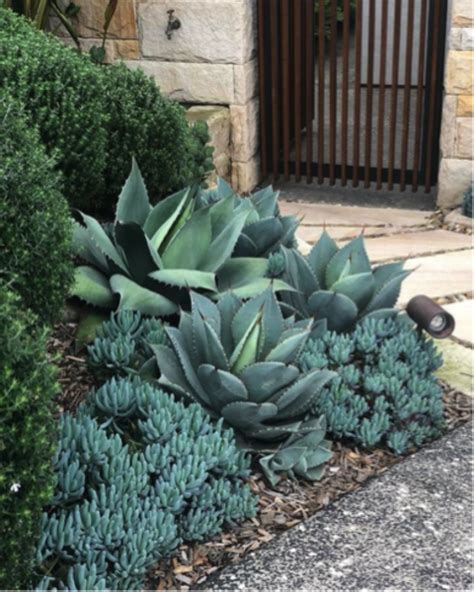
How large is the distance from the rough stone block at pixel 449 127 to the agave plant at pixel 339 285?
2385 millimetres

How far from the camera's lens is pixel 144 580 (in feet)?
7.77

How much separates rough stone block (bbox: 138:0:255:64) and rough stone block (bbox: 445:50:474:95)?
4.11 feet

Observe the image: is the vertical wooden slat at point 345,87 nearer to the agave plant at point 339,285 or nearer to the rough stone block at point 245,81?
the rough stone block at point 245,81

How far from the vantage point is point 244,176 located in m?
6.08

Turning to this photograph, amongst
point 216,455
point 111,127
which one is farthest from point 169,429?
point 111,127

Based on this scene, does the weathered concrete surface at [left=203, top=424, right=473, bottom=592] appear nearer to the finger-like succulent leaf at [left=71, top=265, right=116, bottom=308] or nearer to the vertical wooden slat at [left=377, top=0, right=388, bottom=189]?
the finger-like succulent leaf at [left=71, top=265, right=116, bottom=308]

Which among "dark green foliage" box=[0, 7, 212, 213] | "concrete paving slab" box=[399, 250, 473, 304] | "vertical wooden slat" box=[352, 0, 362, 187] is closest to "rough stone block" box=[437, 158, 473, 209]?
"vertical wooden slat" box=[352, 0, 362, 187]

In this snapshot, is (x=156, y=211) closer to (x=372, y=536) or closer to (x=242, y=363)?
(x=242, y=363)

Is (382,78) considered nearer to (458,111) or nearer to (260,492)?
(458,111)

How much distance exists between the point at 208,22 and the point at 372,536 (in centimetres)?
397

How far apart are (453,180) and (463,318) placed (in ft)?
6.31

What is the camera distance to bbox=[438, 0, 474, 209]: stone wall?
5.31 meters

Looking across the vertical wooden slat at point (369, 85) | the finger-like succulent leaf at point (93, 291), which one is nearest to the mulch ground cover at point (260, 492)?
the finger-like succulent leaf at point (93, 291)

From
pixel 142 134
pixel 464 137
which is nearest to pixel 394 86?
pixel 464 137
